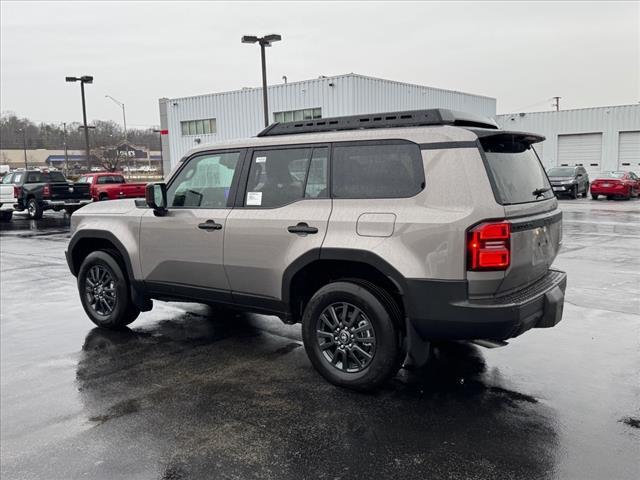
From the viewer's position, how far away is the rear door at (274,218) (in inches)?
175

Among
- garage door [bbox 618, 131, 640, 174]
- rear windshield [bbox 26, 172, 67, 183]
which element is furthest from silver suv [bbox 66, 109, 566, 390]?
garage door [bbox 618, 131, 640, 174]

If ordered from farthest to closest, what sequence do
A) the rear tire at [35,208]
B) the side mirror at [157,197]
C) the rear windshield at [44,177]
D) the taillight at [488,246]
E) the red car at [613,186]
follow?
the red car at [613,186], the rear windshield at [44,177], the rear tire at [35,208], the side mirror at [157,197], the taillight at [488,246]

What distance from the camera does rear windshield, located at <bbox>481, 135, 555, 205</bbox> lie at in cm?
394

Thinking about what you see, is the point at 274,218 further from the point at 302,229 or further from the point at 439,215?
the point at 439,215

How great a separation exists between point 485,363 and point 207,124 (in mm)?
38556

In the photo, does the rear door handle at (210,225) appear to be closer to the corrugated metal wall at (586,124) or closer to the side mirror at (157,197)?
the side mirror at (157,197)

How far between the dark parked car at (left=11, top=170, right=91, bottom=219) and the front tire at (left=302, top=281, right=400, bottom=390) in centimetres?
1978

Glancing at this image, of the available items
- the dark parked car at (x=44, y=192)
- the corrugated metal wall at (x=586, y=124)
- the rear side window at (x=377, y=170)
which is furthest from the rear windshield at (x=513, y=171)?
the corrugated metal wall at (x=586, y=124)

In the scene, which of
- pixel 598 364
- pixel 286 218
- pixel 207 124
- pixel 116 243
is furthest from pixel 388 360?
pixel 207 124

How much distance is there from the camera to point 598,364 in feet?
15.7

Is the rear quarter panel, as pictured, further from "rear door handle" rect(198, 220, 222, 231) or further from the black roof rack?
"rear door handle" rect(198, 220, 222, 231)

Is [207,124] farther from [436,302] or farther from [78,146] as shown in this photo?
[78,146]

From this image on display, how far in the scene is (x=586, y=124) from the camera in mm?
40469

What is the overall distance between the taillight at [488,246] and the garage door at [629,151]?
132 ft
